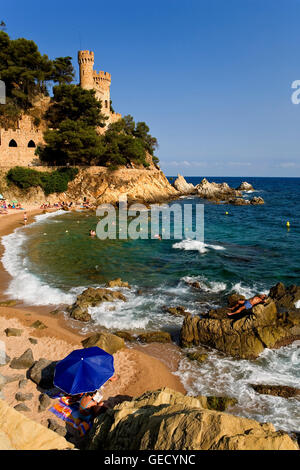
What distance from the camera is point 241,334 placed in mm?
10891

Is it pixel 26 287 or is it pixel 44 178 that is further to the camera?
pixel 44 178

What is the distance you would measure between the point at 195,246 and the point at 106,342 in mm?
17459

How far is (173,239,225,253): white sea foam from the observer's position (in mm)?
25656

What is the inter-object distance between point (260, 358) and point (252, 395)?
2147 mm

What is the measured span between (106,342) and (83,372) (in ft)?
8.50

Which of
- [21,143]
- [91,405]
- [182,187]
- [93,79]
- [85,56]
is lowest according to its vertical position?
[91,405]

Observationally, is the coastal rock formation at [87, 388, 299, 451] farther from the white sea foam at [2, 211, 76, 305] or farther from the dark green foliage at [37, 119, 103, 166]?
the dark green foliage at [37, 119, 103, 166]

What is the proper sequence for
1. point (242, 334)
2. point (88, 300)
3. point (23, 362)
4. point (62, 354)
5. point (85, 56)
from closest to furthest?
point (23, 362)
point (62, 354)
point (242, 334)
point (88, 300)
point (85, 56)

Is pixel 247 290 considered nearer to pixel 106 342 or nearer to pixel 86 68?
pixel 106 342

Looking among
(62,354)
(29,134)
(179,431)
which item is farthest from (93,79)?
(179,431)

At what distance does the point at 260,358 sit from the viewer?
1034 centimetres

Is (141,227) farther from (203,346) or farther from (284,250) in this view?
(203,346)

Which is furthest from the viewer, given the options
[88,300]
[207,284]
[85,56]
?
Result: [85,56]

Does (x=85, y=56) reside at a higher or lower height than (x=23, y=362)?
higher
